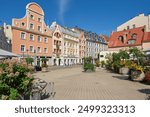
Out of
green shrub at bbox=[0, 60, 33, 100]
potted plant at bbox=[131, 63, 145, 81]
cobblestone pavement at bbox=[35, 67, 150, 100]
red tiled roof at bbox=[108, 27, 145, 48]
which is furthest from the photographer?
red tiled roof at bbox=[108, 27, 145, 48]

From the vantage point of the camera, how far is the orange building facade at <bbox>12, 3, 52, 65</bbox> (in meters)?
34.8

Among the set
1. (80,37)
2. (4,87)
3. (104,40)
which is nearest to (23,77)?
(4,87)

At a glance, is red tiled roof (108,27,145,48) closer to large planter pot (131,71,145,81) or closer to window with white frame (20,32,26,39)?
window with white frame (20,32,26,39)

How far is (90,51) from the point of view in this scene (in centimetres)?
6750

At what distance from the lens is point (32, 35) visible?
127ft

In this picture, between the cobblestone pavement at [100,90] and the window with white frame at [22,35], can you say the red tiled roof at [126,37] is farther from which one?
the cobblestone pavement at [100,90]

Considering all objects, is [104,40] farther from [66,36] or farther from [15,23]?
[15,23]

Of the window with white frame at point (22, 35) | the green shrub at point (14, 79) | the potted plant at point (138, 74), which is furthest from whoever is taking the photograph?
the window with white frame at point (22, 35)

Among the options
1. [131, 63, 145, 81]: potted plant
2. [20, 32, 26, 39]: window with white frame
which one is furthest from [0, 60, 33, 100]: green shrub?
[20, 32, 26, 39]: window with white frame

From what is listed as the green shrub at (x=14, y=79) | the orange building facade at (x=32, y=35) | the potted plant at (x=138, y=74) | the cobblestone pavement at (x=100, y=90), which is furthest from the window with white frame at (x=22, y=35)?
the green shrub at (x=14, y=79)

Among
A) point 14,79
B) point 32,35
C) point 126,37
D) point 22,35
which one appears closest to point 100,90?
point 14,79

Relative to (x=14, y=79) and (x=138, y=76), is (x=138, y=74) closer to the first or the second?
(x=138, y=76)

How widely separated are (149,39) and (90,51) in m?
34.3

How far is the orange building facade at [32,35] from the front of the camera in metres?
Result: 34.8
